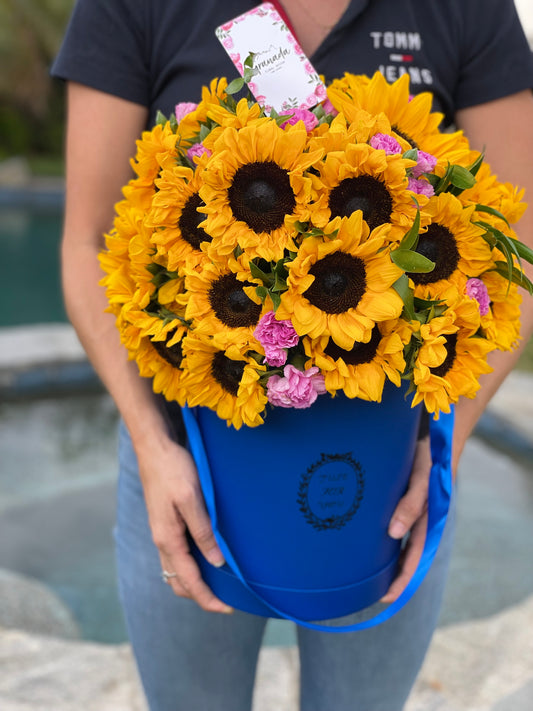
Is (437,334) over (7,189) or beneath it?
over

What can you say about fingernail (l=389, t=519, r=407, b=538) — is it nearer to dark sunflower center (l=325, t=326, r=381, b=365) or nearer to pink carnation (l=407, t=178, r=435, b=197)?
dark sunflower center (l=325, t=326, r=381, b=365)

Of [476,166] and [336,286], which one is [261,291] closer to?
[336,286]

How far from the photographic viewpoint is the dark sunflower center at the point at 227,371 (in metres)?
0.73

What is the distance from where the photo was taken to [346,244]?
0.66m

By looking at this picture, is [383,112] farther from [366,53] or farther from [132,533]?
[132,533]

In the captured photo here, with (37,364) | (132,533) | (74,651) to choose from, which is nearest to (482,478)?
(74,651)

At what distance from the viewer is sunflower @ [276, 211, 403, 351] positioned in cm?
65

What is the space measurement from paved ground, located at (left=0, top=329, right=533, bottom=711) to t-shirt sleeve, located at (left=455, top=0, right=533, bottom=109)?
1.67m

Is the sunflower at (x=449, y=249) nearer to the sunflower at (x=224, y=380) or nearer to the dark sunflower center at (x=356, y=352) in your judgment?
the dark sunflower center at (x=356, y=352)

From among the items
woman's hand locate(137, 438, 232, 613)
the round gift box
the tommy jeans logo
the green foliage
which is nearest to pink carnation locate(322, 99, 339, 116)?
the tommy jeans logo

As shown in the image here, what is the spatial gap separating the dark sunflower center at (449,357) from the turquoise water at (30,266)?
7.19 meters

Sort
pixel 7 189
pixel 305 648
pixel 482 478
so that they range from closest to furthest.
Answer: pixel 305 648, pixel 482 478, pixel 7 189

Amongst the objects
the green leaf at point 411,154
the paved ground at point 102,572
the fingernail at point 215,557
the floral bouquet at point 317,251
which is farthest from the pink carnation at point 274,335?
the paved ground at point 102,572

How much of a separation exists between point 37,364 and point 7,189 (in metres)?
11.5
